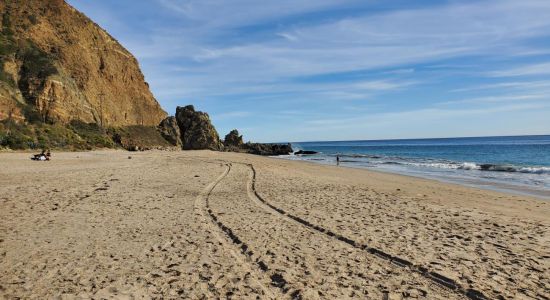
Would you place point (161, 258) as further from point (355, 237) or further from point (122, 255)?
point (355, 237)

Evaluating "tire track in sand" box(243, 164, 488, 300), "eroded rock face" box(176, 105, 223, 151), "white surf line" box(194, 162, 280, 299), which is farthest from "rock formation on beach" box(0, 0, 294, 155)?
"tire track in sand" box(243, 164, 488, 300)

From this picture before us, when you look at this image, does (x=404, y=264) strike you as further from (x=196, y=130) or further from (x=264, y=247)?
(x=196, y=130)

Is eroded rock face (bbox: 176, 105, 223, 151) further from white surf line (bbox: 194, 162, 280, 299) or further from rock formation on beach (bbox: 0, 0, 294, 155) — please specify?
white surf line (bbox: 194, 162, 280, 299)

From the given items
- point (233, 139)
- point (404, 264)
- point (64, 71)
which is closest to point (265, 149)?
point (233, 139)

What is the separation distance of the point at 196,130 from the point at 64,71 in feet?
106

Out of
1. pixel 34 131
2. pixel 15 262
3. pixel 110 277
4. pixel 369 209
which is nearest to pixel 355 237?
pixel 369 209

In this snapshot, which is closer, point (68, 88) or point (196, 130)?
point (68, 88)

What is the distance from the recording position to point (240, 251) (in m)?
6.71

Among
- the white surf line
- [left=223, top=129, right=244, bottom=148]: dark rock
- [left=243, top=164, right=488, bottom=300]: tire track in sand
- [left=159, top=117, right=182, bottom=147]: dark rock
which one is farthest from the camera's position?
[left=223, top=129, right=244, bottom=148]: dark rock

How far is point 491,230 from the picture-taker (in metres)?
8.53

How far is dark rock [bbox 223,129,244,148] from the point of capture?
269 feet

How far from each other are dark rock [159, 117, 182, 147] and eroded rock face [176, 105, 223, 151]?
431 cm

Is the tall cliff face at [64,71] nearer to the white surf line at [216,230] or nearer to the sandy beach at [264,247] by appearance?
the white surf line at [216,230]

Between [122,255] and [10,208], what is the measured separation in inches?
226
